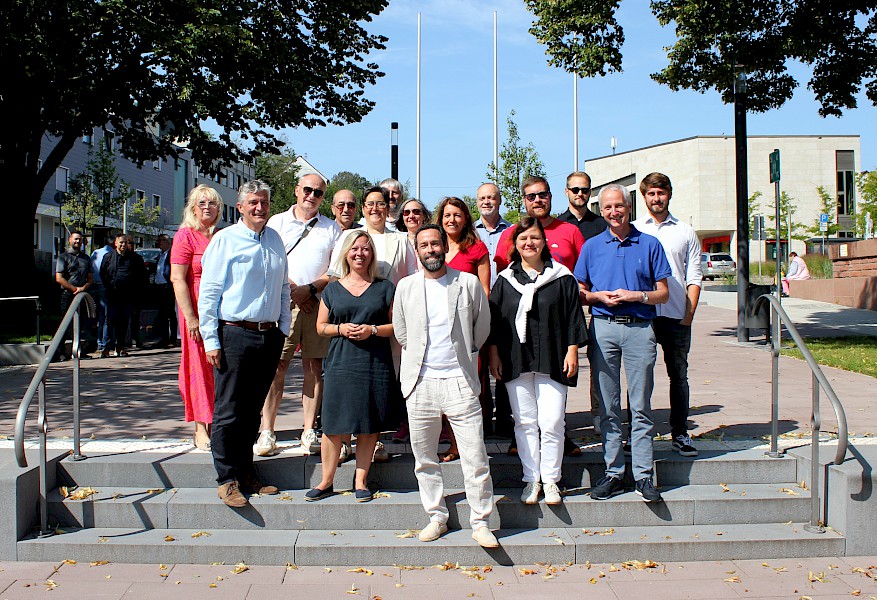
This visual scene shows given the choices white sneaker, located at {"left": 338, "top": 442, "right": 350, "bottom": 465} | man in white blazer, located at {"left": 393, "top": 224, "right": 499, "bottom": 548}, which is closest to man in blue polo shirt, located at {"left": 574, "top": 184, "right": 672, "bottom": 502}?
man in white blazer, located at {"left": 393, "top": 224, "right": 499, "bottom": 548}

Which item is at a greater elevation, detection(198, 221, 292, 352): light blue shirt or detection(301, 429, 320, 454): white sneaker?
detection(198, 221, 292, 352): light blue shirt

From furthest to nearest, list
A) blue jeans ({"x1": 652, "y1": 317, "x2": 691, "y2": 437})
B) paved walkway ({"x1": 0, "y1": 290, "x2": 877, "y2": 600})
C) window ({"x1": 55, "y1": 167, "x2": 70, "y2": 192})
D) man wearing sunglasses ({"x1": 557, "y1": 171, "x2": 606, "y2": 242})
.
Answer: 1. window ({"x1": 55, "y1": 167, "x2": 70, "y2": 192})
2. man wearing sunglasses ({"x1": 557, "y1": 171, "x2": 606, "y2": 242})
3. blue jeans ({"x1": 652, "y1": 317, "x2": 691, "y2": 437})
4. paved walkway ({"x1": 0, "y1": 290, "x2": 877, "y2": 600})

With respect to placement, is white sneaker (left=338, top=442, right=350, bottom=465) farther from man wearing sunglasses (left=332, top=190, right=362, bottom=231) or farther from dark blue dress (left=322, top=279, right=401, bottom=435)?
man wearing sunglasses (left=332, top=190, right=362, bottom=231)

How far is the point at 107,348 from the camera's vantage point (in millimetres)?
12414

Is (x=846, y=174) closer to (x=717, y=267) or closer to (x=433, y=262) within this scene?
(x=717, y=267)

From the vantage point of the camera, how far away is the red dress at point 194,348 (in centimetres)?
550

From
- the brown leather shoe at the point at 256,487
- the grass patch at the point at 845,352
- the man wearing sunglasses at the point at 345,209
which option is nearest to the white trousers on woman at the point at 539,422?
the brown leather shoe at the point at 256,487

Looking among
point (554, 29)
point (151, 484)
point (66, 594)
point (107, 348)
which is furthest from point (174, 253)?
point (554, 29)

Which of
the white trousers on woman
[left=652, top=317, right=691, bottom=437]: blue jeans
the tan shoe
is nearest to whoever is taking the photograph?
the tan shoe

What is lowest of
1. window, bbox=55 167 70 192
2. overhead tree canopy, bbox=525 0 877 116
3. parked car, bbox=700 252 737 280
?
parked car, bbox=700 252 737 280

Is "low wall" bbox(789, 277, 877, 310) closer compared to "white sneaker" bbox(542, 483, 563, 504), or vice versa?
"white sneaker" bbox(542, 483, 563, 504)

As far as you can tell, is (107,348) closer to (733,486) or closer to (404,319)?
(404,319)

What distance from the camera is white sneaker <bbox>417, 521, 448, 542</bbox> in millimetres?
4738

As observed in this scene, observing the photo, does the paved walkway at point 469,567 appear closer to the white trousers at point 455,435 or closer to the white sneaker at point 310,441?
the white sneaker at point 310,441
